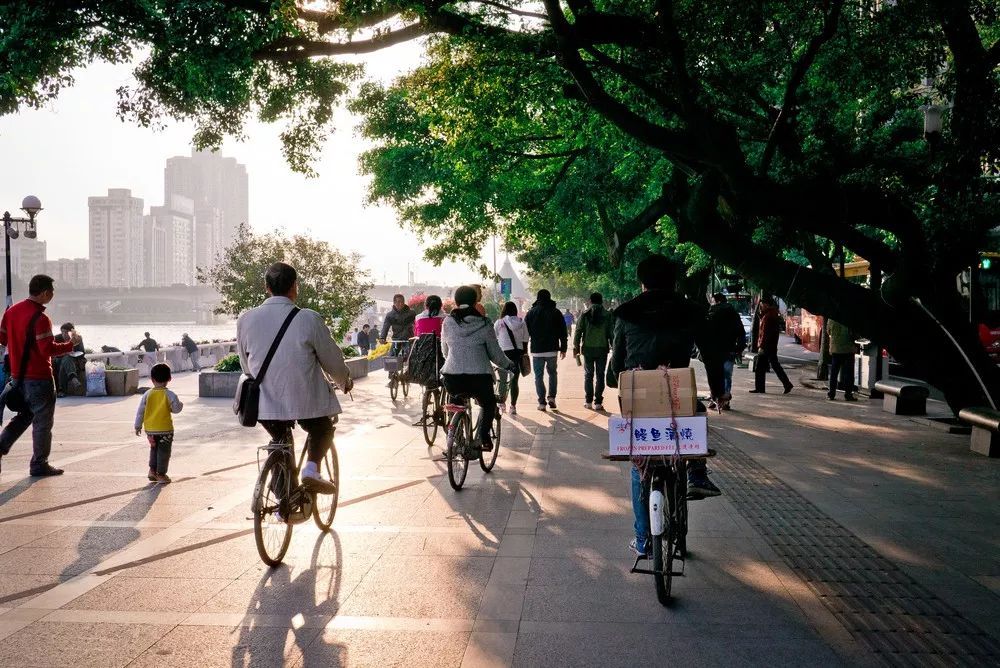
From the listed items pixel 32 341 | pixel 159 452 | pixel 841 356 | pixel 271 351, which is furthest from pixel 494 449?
pixel 841 356

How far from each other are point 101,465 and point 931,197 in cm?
1024

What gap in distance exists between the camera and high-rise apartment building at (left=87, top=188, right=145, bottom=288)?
189 meters

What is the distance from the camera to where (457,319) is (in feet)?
26.3

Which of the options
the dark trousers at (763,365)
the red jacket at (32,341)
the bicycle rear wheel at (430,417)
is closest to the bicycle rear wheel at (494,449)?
the bicycle rear wheel at (430,417)

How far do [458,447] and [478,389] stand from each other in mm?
682

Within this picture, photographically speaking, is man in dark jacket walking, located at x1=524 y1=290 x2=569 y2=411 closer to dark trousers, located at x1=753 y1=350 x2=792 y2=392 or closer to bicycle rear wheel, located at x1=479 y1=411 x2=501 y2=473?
dark trousers, located at x1=753 y1=350 x2=792 y2=392

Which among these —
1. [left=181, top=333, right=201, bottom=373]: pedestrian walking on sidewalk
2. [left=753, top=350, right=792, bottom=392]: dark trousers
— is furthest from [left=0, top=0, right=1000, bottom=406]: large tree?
[left=181, top=333, right=201, bottom=373]: pedestrian walking on sidewalk

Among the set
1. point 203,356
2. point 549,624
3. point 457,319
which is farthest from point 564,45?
point 203,356

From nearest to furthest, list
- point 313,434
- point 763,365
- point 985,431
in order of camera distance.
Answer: point 313,434 → point 985,431 → point 763,365

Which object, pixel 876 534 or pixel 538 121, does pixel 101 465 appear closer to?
pixel 876 534

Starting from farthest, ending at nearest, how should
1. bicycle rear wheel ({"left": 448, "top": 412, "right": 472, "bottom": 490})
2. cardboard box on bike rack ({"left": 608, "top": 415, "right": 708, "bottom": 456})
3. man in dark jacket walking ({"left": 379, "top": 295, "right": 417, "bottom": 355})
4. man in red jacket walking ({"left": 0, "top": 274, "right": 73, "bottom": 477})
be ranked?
man in dark jacket walking ({"left": 379, "top": 295, "right": 417, "bottom": 355}) → man in red jacket walking ({"left": 0, "top": 274, "right": 73, "bottom": 477}) → bicycle rear wheel ({"left": 448, "top": 412, "right": 472, "bottom": 490}) → cardboard box on bike rack ({"left": 608, "top": 415, "right": 708, "bottom": 456})

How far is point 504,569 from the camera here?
5176mm

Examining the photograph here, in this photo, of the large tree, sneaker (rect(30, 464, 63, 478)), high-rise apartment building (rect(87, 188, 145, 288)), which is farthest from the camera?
high-rise apartment building (rect(87, 188, 145, 288))

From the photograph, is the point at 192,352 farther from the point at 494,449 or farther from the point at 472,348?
the point at 472,348
